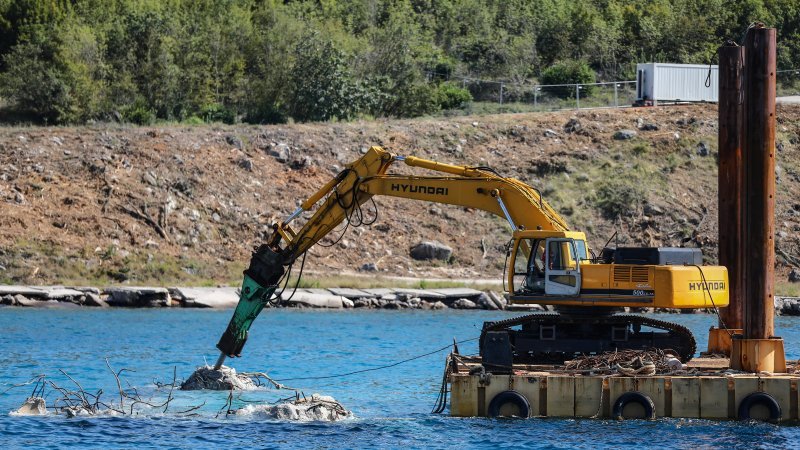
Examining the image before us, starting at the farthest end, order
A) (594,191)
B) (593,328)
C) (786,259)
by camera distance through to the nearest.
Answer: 1. (594,191)
2. (786,259)
3. (593,328)

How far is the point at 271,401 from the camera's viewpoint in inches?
1025

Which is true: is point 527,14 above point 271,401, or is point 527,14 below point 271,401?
above

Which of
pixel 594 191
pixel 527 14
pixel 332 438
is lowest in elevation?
pixel 332 438

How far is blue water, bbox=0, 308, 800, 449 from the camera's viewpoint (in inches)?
849

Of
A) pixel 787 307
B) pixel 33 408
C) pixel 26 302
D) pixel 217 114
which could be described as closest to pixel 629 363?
pixel 33 408

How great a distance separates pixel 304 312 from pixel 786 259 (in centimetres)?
2000

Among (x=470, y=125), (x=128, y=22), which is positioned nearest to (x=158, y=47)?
(x=128, y=22)

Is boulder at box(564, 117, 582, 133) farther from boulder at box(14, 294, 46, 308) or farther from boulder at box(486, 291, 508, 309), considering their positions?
boulder at box(14, 294, 46, 308)

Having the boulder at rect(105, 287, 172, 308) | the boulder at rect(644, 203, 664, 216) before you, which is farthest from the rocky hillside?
the boulder at rect(105, 287, 172, 308)

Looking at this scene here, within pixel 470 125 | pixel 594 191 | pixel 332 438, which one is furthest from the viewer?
pixel 470 125

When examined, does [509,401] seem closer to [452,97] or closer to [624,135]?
[624,135]

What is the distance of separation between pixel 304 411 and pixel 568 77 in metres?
51.2

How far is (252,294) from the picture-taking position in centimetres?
2503

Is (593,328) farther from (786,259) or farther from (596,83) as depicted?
(596,83)
